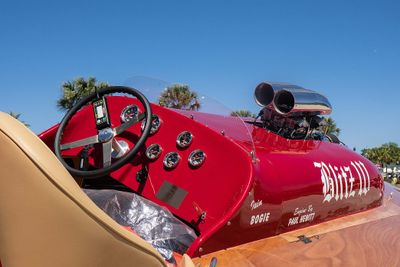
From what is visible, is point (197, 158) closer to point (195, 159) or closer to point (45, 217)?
point (195, 159)

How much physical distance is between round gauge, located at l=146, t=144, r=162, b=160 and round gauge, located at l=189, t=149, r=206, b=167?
0.77 ft

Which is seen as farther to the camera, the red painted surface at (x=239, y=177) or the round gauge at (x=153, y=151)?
the round gauge at (x=153, y=151)

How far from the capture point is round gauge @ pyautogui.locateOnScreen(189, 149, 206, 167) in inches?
98.0

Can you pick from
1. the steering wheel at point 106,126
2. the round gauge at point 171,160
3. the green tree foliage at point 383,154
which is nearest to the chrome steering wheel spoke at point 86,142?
the steering wheel at point 106,126

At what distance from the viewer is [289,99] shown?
354cm

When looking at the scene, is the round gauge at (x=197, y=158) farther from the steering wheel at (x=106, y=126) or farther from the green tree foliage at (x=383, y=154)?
the green tree foliage at (x=383, y=154)

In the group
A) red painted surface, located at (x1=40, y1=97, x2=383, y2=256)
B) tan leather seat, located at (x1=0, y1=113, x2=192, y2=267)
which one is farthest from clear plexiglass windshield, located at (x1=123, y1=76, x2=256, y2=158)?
tan leather seat, located at (x1=0, y1=113, x2=192, y2=267)

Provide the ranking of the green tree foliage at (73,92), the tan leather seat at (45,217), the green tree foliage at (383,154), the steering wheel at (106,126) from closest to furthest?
the tan leather seat at (45,217), the steering wheel at (106,126), the green tree foliage at (73,92), the green tree foliage at (383,154)

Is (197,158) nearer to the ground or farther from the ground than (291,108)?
nearer to the ground

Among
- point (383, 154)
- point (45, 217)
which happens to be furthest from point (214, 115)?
point (383, 154)

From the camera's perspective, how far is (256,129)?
3.39 metres

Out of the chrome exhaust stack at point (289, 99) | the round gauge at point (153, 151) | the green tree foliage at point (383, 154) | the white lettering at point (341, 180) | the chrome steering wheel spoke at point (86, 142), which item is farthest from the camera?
the green tree foliage at point (383, 154)

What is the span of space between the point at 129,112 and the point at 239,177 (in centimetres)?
92

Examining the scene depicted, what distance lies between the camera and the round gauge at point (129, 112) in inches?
110
